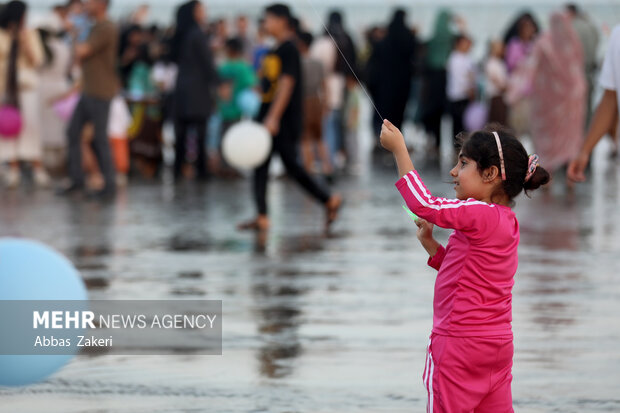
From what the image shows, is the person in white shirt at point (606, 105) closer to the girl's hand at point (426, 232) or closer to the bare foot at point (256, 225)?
the girl's hand at point (426, 232)

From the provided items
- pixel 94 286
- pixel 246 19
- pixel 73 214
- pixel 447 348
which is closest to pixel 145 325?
pixel 94 286

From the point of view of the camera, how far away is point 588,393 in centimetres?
555

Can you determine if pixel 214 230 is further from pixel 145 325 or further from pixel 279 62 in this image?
pixel 145 325

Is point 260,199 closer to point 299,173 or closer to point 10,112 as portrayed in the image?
point 299,173

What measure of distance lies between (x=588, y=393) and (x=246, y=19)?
17.4m

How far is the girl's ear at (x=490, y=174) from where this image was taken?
4281 millimetres

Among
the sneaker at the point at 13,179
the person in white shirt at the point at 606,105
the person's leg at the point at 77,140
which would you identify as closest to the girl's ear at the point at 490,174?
the person in white shirt at the point at 606,105

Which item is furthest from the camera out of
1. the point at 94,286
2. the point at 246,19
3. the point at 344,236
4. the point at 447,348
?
the point at 246,19

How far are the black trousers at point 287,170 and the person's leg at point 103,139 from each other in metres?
3.43

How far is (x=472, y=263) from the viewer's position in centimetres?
420

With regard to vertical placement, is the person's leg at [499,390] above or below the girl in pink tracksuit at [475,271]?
below

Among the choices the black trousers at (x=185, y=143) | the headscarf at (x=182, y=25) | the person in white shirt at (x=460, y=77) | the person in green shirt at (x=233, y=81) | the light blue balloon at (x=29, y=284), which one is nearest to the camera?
the light blue balloon at (x=29, y=284)

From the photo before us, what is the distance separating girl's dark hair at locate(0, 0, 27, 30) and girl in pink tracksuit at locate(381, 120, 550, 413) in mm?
11436

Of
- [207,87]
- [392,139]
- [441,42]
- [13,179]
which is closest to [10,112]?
[13,179]
